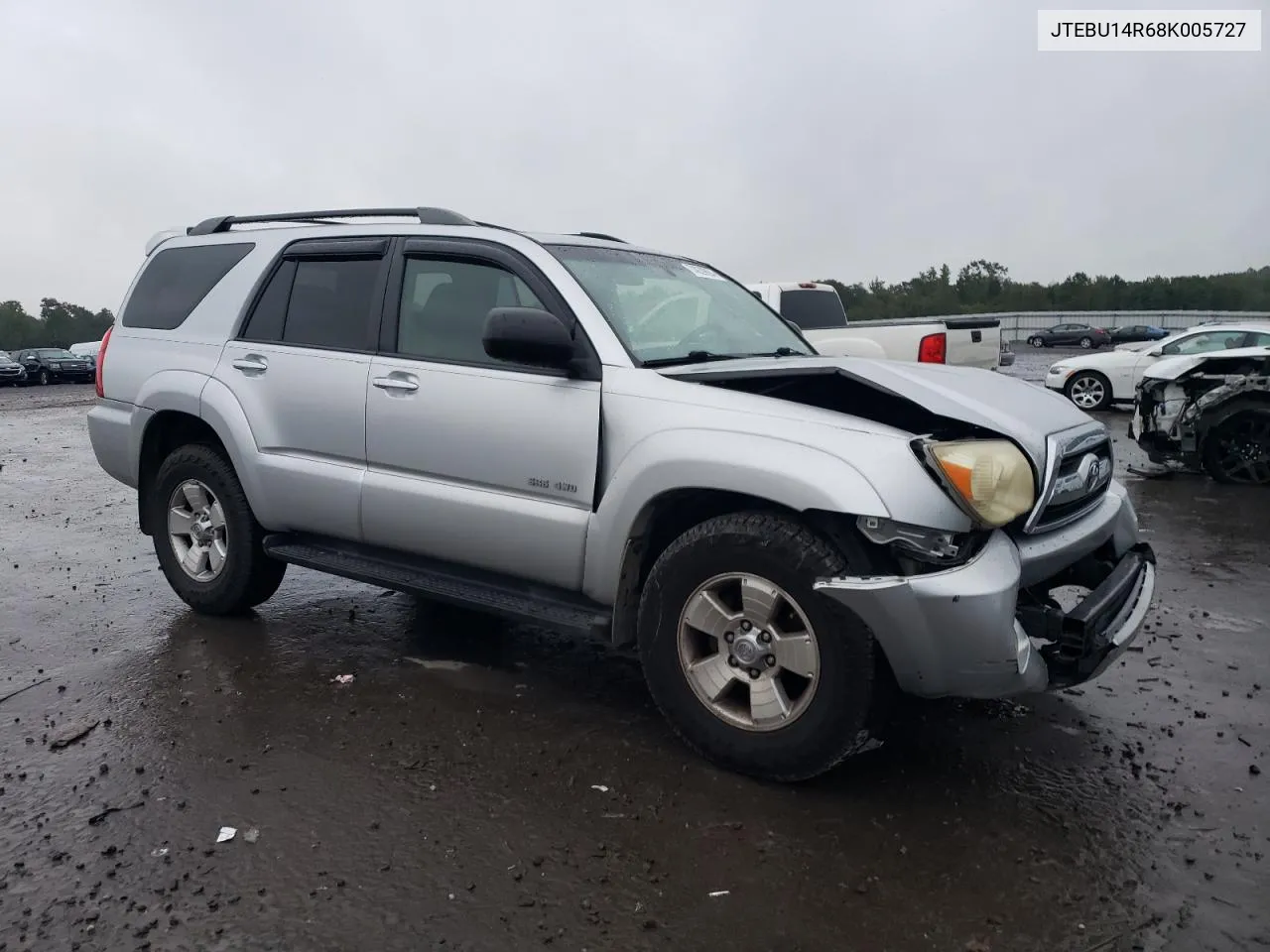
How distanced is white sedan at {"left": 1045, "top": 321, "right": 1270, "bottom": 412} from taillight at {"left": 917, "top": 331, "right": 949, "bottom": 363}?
6.38 metres

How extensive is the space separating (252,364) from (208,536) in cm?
96

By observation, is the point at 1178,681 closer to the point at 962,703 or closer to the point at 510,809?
the point at 962,703

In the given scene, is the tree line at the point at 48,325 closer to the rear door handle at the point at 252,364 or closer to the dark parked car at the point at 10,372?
the dark parked car at the point at 10,372

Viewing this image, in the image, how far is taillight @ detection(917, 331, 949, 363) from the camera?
10.4 metres

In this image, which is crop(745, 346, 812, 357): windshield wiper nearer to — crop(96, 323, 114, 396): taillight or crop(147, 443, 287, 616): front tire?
crop(147, 443, 287, 616): front tire

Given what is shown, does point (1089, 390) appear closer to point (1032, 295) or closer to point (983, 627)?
point (983, 627)

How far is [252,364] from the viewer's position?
15.8 feet

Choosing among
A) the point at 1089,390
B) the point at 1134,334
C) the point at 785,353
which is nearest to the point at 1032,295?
the point at 1134,334

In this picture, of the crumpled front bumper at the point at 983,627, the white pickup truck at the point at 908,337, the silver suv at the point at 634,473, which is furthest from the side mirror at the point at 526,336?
the white pickup truck at the point at 908,337

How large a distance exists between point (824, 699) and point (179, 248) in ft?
14.1

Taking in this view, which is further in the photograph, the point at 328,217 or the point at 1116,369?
the point at 1116,369

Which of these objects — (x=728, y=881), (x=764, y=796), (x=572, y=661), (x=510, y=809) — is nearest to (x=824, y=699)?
(x=764, y=796)

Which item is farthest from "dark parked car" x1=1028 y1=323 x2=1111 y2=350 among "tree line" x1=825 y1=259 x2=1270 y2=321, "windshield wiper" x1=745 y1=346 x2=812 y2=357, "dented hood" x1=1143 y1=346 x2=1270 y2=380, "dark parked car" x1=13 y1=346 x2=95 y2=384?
"windshield wiper" x1=745 y1=346 x2=812 y2=357

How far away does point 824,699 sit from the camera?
3160mm
